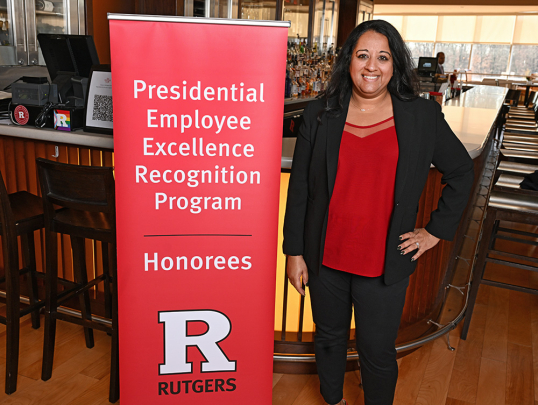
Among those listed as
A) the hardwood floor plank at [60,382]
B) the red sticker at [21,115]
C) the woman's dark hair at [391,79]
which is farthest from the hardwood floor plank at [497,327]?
the red sticker at [21,115]

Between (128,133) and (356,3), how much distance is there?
9201 millimetres

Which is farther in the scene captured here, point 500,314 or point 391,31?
point 500,314

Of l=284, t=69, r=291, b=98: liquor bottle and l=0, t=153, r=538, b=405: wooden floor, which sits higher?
l=284, t=69, r=291, b=98: liquor bottle

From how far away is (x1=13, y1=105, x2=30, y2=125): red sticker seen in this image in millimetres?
2503

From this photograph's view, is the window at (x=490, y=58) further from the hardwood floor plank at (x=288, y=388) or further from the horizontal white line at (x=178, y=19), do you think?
the horizontal white line at (x=178, y=19)

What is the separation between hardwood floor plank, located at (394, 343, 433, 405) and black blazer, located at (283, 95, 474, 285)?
81 centimetres

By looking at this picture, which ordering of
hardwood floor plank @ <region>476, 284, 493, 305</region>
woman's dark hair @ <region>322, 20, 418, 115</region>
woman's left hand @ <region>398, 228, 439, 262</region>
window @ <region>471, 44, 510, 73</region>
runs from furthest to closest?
window @ <region>471, 44, 510, 73</region> < hardwood floor plank @ <region>476, 284, 493, 305</region> < woman's left hand @ <region>398, 228, 439, 262</region> < woman's dark hair @ <region>322, 20, 418, 115</region>

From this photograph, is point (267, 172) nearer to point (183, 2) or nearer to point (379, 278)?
point (379, 278)

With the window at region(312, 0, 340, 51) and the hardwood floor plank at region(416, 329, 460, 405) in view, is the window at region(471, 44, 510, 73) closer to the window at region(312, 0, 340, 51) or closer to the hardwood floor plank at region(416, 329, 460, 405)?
the window at region(312, 0, 340, 51)

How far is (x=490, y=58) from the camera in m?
16.4

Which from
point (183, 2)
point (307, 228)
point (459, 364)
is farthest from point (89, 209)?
point (183, 2)

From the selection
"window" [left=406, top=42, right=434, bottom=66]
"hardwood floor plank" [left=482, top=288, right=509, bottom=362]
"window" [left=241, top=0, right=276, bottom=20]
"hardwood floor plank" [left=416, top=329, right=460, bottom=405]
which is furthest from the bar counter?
"window" [left=406, top=42, right=434, bottom=66]

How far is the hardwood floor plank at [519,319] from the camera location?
2678 millimetres

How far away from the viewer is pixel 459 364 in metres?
2.43
